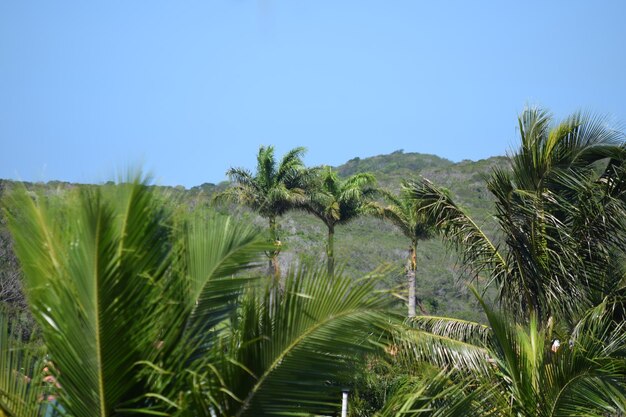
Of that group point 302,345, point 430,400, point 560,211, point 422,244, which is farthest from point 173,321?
point 422,244

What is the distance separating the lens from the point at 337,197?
3862 centimetres

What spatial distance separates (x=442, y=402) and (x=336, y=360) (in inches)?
50.1

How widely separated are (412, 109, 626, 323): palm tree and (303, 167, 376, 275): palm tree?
1023 inches

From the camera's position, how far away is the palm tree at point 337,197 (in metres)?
38.2

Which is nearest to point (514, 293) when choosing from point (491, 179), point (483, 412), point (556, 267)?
point (556, 267)

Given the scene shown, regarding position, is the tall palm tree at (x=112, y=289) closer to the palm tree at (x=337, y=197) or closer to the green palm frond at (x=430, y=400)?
the green palm frond at (x=430, y=400)

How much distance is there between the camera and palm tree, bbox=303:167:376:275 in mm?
38188

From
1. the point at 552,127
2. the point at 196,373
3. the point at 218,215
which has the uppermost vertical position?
the point at 552,127

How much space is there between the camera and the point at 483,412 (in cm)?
600

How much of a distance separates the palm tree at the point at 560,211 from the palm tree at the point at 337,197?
26.0 meters

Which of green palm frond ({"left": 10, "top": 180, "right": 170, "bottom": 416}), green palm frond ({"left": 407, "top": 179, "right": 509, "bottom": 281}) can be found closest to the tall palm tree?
green palm frond ({"left": 10, "top": 180, "right": 170, "bottom": 416})

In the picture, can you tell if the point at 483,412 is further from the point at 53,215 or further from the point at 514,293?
the point at 514,293

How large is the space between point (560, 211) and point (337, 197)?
2689cm

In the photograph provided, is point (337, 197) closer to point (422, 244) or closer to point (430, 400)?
point (430, 400)
